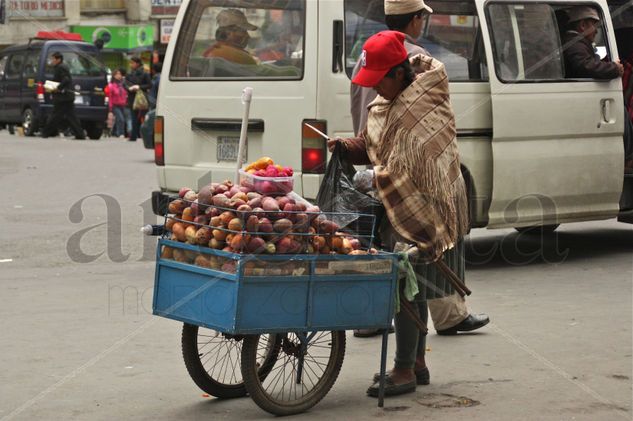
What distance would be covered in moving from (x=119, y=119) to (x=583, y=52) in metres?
21.5

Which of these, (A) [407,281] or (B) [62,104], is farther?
(B) [62,104]

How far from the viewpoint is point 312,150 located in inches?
336

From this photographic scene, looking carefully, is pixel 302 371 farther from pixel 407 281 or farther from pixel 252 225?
pixel 252 225

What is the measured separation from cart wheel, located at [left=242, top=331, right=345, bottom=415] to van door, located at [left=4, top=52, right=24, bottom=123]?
24681 mm

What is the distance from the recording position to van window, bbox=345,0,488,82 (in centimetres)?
870

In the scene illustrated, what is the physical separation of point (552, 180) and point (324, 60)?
204cm

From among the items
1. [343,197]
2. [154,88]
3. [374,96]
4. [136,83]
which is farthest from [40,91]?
[343,197]

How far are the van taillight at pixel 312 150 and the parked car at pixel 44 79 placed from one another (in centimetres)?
2054

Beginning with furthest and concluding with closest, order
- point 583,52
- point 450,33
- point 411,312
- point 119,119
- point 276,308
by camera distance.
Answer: point 119,119
point 583,52
point 450,33
point 411,312
point 276,308

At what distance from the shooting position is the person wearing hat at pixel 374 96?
21.5 ft

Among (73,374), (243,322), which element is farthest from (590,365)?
(73,374)

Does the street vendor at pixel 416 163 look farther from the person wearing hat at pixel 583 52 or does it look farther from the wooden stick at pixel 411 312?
the person wearing hat at pixel 583 52

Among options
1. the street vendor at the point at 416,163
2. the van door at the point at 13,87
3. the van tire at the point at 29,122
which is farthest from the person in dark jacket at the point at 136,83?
the street vendor at the point at 416,163

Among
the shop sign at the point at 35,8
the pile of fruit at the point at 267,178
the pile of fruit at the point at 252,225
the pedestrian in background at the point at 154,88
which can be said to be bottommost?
the pile of fruit at the point at 252,225
